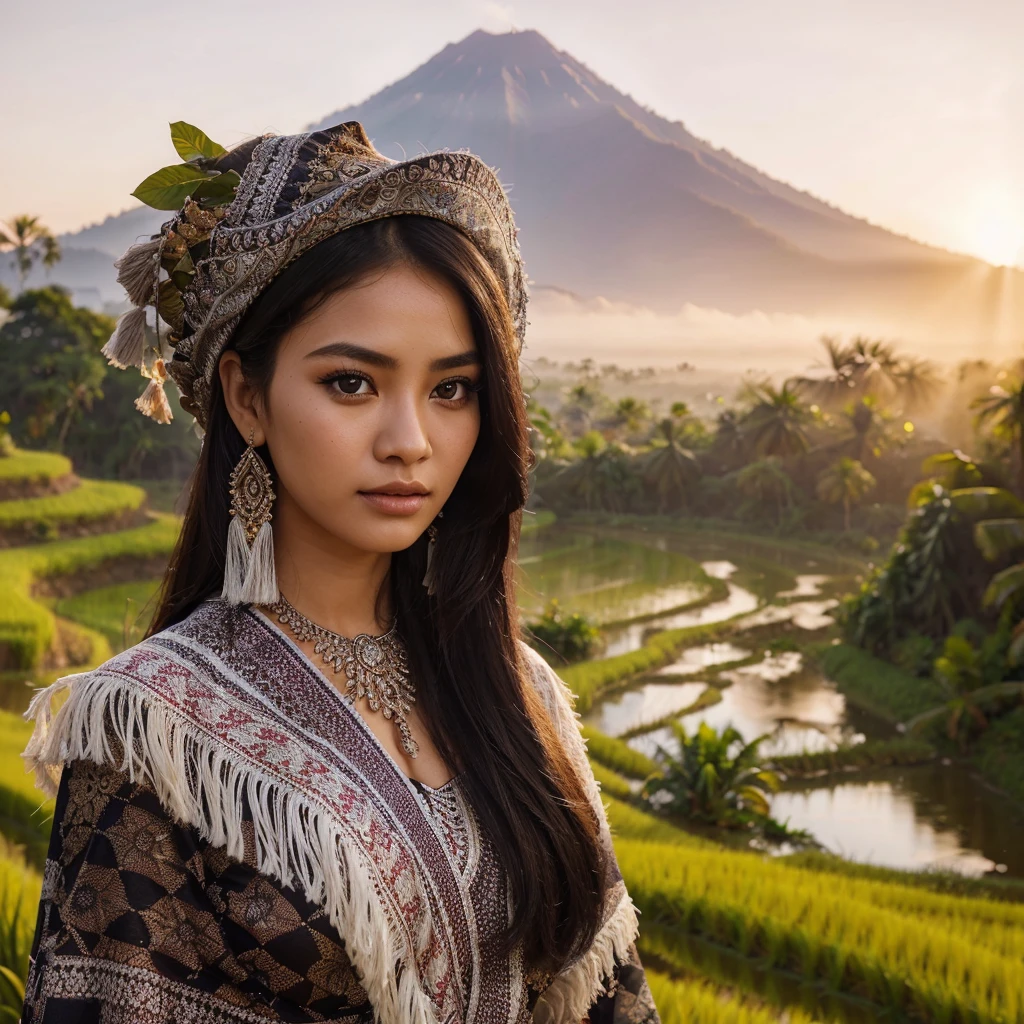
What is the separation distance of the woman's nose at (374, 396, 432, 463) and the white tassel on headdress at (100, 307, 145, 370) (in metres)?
0.46

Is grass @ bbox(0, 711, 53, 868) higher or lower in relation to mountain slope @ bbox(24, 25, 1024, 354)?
lower

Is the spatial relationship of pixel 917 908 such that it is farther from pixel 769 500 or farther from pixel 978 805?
pixel 769 500

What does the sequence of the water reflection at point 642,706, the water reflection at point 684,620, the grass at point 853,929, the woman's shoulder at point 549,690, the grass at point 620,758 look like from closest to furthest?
1. the woman's shoulder at point 549,690
2. the grass at point 853,929
3. the grass at point 620,758
4. the water reflection at point 642,706
5. the water reflection at point 684,620

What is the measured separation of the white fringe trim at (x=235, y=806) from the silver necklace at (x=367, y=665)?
19 cm

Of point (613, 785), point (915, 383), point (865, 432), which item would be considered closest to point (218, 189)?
point (613, 785)

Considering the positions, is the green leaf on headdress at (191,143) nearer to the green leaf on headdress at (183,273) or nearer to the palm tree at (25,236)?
the green leaf on headdress at (183,273)

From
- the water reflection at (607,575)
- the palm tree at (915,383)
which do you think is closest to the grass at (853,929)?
the water reflection at (607,575)

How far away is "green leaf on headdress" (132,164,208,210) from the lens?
119 cm

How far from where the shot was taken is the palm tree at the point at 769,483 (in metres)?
22.8

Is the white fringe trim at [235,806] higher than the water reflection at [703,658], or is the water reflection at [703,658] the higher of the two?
the white fringe trim at [235,806]

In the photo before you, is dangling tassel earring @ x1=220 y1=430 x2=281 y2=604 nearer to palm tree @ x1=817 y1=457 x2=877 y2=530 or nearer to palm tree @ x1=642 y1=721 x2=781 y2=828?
palm tree @ x1=642 y1=721 x2=781 y2=828

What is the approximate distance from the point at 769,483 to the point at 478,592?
73.8 feet

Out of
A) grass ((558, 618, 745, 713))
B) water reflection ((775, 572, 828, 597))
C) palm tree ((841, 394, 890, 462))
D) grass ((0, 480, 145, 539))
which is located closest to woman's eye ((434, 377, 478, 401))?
grass ((558, 618, 745, 713))

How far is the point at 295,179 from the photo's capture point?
108 centimetres
